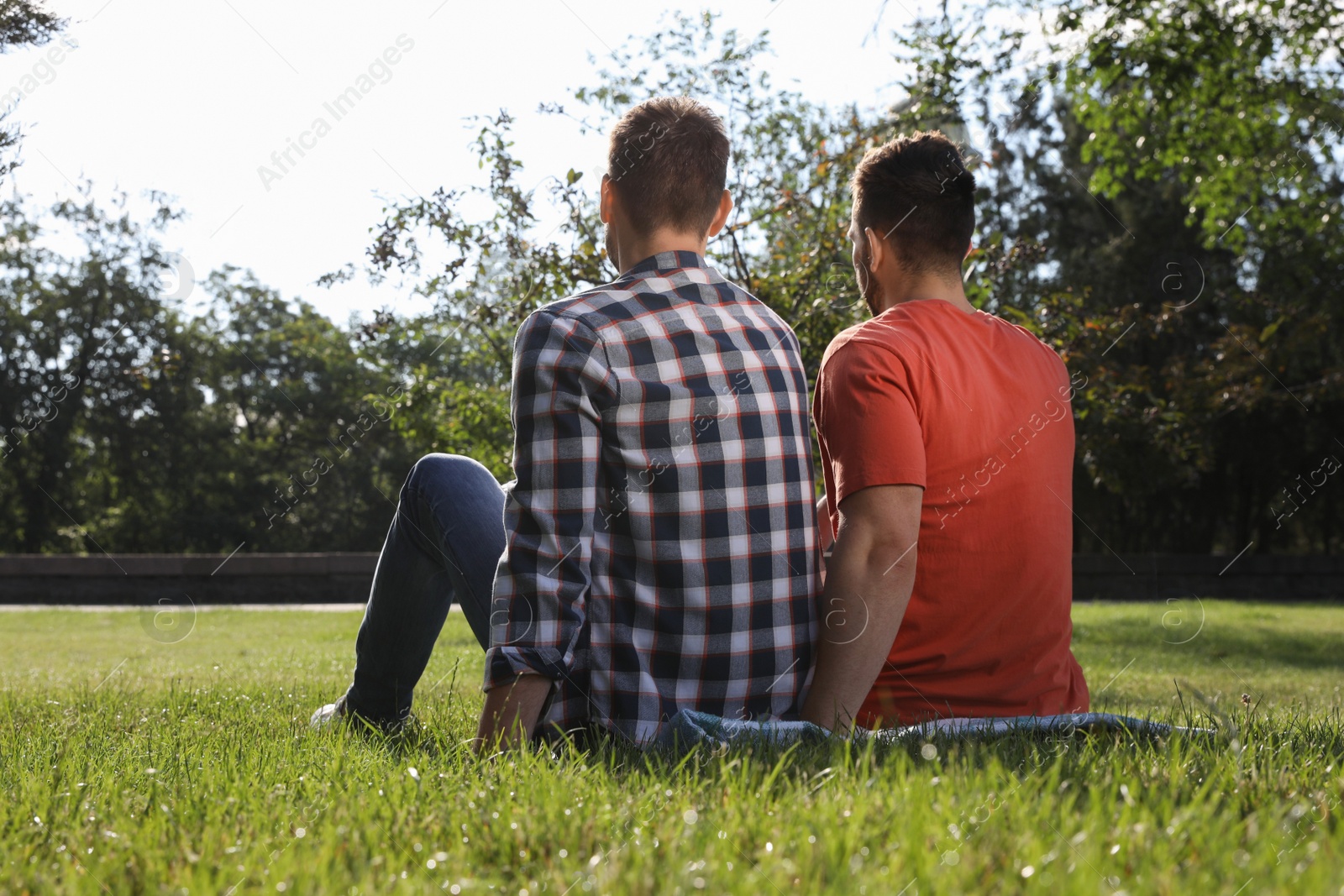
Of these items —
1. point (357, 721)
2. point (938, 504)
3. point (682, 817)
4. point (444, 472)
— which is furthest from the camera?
point (357, 721)

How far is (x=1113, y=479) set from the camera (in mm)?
10961

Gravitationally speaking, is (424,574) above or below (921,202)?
below

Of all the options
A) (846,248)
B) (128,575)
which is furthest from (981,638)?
(128,575)

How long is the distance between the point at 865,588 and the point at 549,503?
2.12 feet

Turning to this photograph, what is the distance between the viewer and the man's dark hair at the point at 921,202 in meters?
2.42

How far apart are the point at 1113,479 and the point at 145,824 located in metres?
10.8

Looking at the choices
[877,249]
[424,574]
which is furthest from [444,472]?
[877,249]

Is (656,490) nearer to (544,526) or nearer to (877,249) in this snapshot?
(544,526)

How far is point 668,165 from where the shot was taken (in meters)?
2.28

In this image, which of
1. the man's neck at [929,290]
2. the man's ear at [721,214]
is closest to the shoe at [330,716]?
the man's ear at [721,214]

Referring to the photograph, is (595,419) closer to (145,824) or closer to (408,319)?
(145,824)

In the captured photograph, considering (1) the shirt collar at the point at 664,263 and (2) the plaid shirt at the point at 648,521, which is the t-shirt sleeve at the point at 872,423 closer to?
(2) the plaid shirt at the point at 648,521

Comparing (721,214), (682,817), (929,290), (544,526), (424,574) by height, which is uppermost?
(721,214)

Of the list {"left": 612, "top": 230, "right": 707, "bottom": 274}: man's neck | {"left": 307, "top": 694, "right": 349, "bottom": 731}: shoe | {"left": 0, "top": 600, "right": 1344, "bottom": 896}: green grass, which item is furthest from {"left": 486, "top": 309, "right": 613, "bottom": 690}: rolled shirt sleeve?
{"left": 307, "top": 694, "right": 349, "bottom": 731}: shoe
